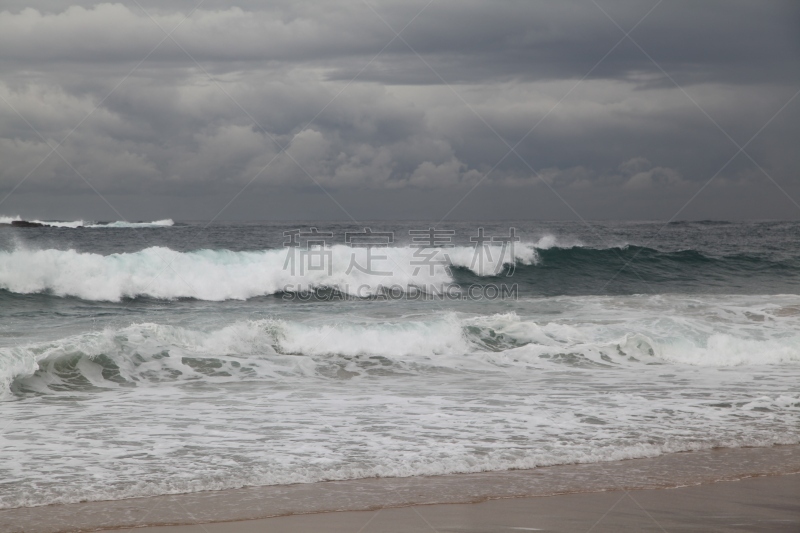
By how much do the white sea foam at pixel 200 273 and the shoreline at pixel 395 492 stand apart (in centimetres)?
1489

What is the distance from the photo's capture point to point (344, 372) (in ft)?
33.6

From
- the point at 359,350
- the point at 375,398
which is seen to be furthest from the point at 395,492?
the point at 359,350

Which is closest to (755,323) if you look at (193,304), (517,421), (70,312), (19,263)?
(517,421)

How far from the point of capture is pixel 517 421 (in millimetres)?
7074

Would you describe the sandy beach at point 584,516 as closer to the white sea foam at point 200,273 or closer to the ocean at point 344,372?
the ocean at point 344,372

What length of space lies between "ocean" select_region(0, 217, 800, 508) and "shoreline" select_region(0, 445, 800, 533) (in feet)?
0.54

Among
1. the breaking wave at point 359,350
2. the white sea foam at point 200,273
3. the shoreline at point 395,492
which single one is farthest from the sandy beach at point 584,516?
the white sea foam at point 200,273

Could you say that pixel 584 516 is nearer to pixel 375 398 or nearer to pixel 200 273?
pixel 375 398

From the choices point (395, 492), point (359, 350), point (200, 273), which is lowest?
point (395, 492)

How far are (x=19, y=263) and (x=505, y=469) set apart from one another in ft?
58.4

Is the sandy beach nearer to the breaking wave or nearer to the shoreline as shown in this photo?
the shoreline

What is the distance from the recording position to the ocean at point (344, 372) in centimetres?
584

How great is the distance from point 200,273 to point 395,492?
1649 cm

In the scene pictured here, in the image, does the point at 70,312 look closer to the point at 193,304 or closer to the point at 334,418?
the point at 193,304
